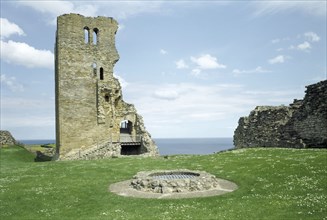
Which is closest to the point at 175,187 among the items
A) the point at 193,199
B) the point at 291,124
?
the point at 193,199

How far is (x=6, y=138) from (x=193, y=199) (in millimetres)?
45375

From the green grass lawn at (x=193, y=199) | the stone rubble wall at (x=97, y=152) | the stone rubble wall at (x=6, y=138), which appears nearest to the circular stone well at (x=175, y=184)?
the green grass lawn at (x=193, y=199)

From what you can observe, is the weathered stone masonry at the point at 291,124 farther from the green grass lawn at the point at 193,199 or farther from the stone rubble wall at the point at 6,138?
the stone rubble wall at the point at 6,138

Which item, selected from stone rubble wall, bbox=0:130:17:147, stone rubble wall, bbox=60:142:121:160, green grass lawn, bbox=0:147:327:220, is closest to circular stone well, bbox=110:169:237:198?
→ green grass lawn, bbox=0:147:327:220

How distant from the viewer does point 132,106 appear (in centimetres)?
5612

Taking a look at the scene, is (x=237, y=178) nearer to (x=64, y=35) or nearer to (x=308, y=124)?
(x=308, y=124)

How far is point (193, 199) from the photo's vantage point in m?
18.3

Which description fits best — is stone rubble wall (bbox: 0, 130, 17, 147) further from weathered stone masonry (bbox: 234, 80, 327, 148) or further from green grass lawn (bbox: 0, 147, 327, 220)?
weathered stone masonry (bbox: 234, 80, 327, 148)

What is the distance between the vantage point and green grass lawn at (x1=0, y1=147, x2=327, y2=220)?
52.2ft

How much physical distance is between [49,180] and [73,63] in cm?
2756

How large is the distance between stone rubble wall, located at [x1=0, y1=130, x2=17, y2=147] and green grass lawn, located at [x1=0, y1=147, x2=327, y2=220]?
27599 millimetres

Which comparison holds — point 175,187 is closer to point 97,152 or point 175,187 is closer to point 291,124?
point 291,124

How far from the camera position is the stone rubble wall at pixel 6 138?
54.7m

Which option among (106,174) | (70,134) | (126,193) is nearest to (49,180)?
(106,174)
